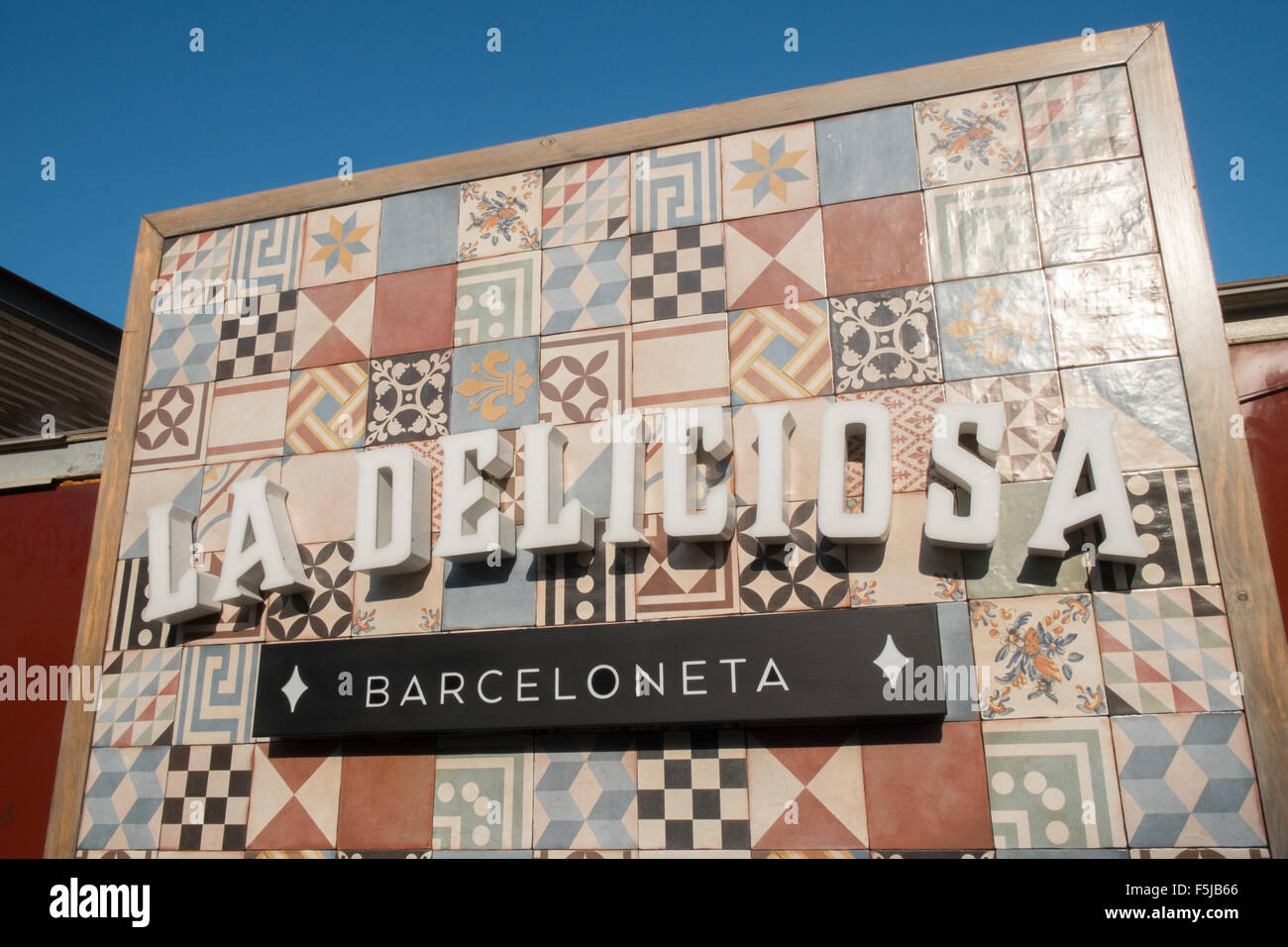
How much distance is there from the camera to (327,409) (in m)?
4.45

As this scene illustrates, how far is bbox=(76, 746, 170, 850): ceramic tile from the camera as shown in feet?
13.4

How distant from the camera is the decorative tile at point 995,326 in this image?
12.3 ft

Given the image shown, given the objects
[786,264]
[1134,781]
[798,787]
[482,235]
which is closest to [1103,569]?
[1134,781]

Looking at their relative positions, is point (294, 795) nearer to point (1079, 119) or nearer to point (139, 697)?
point (139, 697)

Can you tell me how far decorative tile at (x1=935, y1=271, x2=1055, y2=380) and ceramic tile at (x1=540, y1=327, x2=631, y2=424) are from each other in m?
1.25

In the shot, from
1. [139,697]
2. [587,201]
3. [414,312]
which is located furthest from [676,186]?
[139,697]

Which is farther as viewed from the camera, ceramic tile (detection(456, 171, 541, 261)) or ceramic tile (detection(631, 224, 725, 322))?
ceramic tile (detection(456, 171, 541, 261))

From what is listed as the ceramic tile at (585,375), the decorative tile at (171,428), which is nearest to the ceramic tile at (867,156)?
the ceramic tile at (585,375)

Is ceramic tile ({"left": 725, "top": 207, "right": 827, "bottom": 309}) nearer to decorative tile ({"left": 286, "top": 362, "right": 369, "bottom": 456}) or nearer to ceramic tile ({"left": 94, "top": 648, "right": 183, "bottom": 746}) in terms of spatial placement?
decorative tile ({"left": 286, "top": 362, "right": 369, "bottom": 456})

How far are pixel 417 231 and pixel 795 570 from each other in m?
2.34

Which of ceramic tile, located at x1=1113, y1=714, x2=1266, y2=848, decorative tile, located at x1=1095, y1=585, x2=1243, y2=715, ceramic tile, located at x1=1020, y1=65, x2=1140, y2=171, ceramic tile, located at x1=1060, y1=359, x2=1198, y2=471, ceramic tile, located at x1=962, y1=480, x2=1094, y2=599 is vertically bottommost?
ceramic tile, located at x1=1113, y1=714, x2=1266, y2=848

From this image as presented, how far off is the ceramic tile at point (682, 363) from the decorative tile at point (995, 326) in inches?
33.6

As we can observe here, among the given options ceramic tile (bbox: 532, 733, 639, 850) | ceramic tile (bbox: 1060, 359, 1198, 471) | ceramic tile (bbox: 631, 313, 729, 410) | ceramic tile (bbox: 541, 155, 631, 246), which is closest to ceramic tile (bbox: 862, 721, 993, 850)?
ceramic tile (bbox: 532, 733, 639, 850)

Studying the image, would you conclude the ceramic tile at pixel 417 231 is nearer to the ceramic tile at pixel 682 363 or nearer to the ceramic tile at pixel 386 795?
the ceramic tile at pixel 682 363
